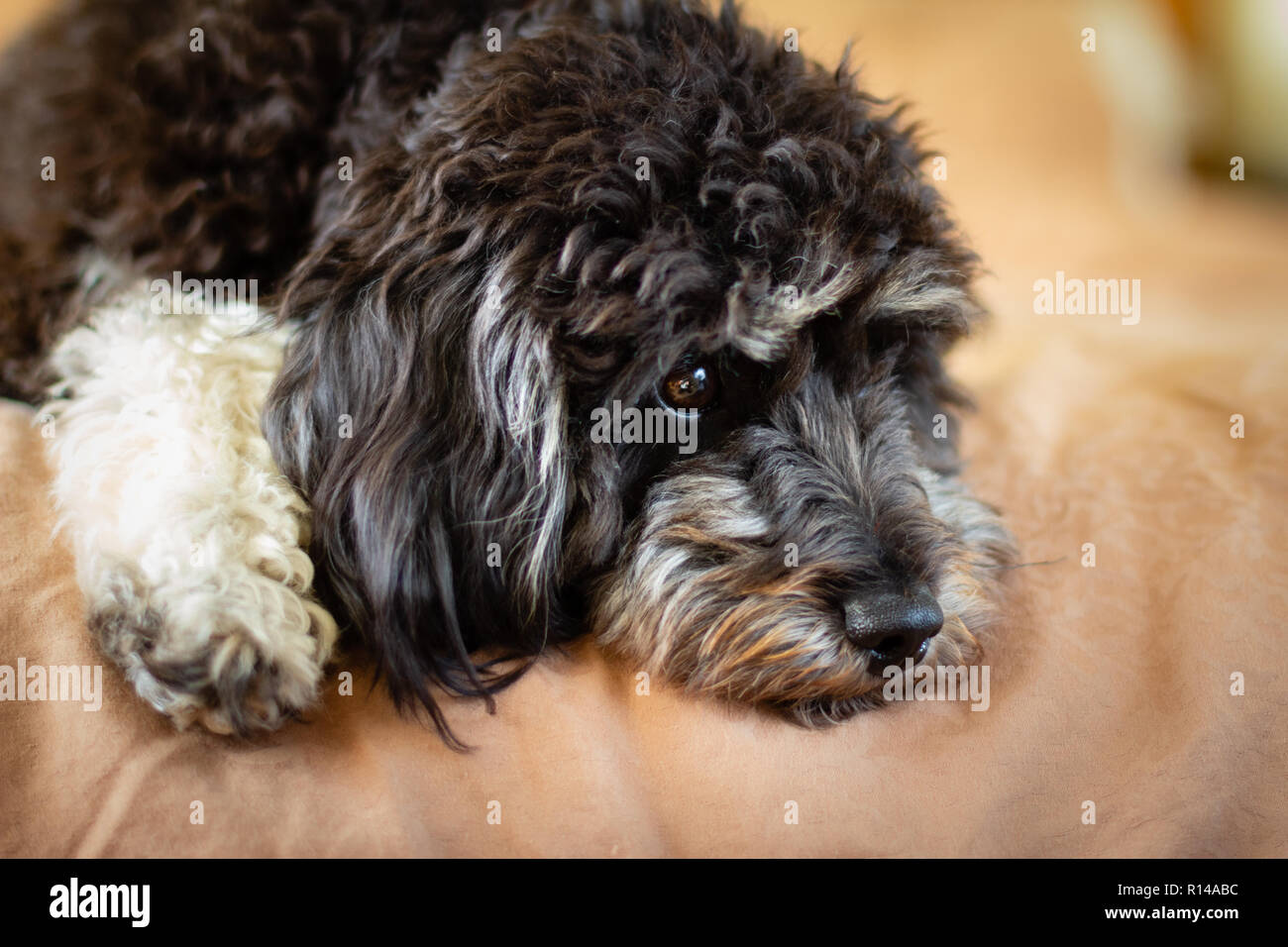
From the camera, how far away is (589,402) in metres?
1.66

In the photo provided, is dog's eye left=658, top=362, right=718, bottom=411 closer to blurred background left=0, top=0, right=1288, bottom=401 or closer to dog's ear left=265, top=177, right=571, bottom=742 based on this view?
dog's ear left=265, top=177, right=571, bottom=742

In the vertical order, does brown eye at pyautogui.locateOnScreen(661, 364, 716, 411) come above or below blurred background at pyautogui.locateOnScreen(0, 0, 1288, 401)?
below

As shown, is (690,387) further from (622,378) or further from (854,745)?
(854,745)

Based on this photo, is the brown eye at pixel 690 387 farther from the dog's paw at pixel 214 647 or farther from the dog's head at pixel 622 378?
the dog's paw at pixel 214 647

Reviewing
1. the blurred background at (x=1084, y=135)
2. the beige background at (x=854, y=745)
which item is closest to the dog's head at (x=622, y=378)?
the beige background at (x=854, y=745)

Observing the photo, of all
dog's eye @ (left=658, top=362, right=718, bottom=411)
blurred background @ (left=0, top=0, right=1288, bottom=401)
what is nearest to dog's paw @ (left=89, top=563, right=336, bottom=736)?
dog's eye @ (left=658, top=362, right=718, bottom=411)

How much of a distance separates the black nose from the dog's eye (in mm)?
432

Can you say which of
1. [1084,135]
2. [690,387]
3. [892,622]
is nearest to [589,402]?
[690,387]

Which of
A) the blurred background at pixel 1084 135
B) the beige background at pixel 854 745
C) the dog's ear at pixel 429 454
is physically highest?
the blurred background at pixel 1084 135

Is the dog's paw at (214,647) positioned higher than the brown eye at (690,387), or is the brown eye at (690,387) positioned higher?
the brown eye at (690,387)

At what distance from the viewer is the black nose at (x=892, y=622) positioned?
62.8 inches

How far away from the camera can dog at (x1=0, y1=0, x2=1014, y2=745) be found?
5.15 ft
